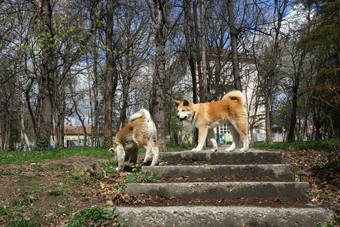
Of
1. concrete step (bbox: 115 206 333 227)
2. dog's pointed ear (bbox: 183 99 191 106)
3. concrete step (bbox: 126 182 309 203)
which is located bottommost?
concrete step (bbox: 115 206 333 227)

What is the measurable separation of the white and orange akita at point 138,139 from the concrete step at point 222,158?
1.06 feet

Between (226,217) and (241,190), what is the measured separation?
857 millimetres

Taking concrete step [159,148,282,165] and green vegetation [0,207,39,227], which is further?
concrete step [159,148,282,165]

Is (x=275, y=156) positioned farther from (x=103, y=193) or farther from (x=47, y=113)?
(x=47, y=113)

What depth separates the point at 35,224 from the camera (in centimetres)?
347

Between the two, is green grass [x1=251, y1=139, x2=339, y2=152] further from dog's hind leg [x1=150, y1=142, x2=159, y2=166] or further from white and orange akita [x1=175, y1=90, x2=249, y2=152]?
dog's hind leg [x1=150, y1=142, x2=159, y2=166]

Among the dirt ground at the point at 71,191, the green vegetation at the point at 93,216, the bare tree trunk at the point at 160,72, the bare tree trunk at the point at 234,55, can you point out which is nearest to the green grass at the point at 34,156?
the dirt ground at the point at 71,191

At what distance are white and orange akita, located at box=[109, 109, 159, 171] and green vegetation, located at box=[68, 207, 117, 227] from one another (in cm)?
196

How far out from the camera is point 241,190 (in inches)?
A: 170

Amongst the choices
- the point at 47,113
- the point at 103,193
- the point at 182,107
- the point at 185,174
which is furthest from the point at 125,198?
the point at 47,113

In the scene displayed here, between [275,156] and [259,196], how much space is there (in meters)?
1.53

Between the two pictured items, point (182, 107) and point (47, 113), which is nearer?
point (182, 107)

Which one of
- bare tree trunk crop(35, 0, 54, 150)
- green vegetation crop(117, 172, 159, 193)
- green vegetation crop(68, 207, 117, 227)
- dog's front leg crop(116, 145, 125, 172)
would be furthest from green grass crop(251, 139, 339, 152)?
bare tree trunk crop(35, 0, 54, 150)

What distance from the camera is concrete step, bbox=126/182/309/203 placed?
428cm
